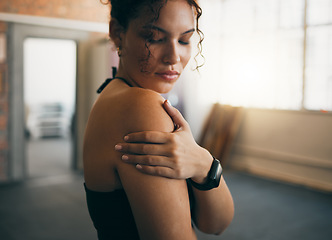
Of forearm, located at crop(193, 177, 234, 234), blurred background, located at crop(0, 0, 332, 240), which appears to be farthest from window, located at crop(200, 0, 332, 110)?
forearm, located at crop(193, 177, 234, 234)

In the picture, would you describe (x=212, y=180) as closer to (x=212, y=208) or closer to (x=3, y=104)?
(x=212, y=208)

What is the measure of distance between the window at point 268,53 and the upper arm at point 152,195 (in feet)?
15.2

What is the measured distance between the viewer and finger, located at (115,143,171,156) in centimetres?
65

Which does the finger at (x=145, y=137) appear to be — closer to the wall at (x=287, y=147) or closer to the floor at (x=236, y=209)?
the floor at (x=236, y=209)

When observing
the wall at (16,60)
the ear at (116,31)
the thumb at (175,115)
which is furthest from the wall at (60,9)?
the thumb at (175,115)

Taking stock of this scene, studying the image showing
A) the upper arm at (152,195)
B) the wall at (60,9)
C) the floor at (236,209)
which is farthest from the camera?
the wall at (60,9)

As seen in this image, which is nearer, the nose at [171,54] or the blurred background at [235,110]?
the nose at [171,54]

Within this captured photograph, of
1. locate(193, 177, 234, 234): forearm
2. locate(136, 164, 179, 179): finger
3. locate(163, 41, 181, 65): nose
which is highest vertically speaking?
locate(163, 41, 181, 65): nose

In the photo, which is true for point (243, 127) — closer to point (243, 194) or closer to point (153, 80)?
point (243, 194)

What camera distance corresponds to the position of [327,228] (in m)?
3.22

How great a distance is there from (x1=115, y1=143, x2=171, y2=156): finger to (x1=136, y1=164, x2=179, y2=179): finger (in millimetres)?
30

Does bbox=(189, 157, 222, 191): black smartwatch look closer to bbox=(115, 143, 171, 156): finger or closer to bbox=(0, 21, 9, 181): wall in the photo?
bbox=(115, 143, 171, 156): finger

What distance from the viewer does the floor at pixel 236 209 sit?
3.09 meters

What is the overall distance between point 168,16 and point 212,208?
0.45 m
